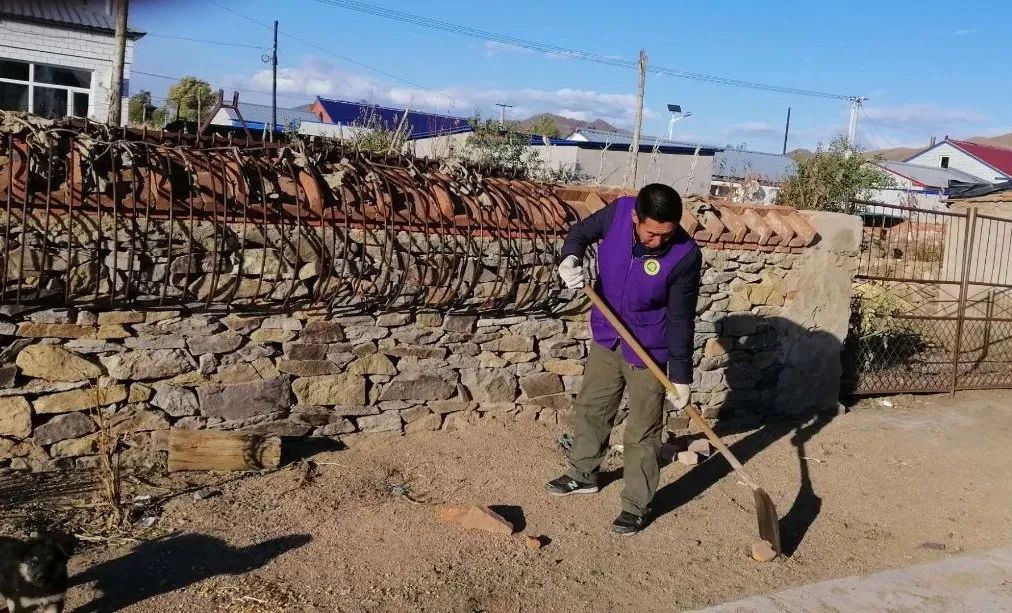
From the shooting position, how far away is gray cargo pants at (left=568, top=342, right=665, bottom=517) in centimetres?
456

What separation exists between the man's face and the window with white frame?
56.1 feet

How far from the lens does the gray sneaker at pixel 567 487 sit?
495 centimetres

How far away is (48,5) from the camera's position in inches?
55.2

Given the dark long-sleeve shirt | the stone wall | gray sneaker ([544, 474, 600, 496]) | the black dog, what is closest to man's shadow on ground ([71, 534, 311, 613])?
the black dog

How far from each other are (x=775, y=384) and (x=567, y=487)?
2.74 m

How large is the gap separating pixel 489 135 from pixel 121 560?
1242 centimetres

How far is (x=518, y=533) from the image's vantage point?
439 cm

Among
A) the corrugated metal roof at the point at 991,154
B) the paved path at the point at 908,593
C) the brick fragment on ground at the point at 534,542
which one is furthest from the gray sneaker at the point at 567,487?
the corrugated metal roof at the point at 991,154

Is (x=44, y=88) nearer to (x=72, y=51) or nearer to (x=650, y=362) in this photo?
(x=72, y=51)

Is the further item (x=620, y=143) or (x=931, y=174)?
(x=931, y=174)

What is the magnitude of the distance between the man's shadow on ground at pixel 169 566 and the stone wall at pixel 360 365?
83 cm

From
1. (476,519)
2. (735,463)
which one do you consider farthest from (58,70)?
(735,463)

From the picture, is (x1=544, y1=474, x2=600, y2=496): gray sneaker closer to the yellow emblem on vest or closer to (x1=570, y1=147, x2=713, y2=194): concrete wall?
the yellow emblem on vest

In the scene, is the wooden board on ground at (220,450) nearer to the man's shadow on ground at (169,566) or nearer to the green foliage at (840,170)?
the man's shadow on ground at (169,566)
